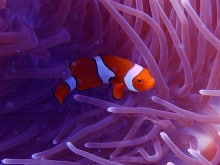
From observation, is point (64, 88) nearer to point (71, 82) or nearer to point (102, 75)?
point (71, 82)

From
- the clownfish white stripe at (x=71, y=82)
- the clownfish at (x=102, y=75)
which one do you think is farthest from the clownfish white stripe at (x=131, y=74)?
the clownfish white stripe at (x=71, y=82)

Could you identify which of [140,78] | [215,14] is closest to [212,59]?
[215,14]

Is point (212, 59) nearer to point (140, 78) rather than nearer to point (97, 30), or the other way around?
point (140, 78)

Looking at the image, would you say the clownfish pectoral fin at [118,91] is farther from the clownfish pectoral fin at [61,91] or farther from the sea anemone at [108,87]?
the clownfish pectoral fin at [61,91]

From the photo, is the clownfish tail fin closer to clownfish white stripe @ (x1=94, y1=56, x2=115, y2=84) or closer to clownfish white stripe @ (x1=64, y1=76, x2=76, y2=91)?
clownfish white stripe @ (x1=64, y1=76, x2=76, y2=91)

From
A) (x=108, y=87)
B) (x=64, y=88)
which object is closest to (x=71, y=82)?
(x=64, y=88)

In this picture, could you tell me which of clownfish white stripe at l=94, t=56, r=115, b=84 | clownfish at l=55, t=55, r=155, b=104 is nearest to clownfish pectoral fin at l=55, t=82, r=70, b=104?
clownfish at l=55, t=55, r=155, b=104

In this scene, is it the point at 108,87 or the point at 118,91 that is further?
the point at 108,87
